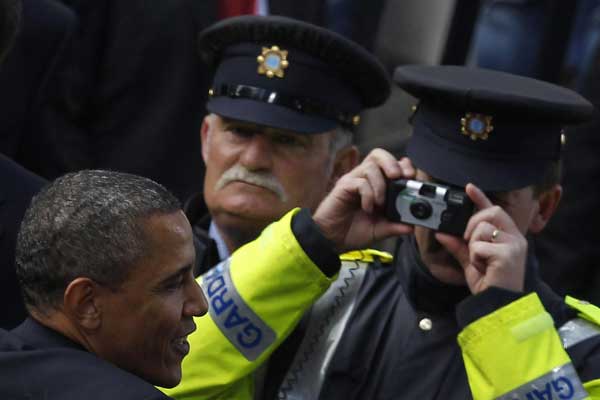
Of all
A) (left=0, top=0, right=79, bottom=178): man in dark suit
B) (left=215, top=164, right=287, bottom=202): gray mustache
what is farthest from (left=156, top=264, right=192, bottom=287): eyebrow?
(left=0, top=0, right=79, bottom=178): man in dark suit

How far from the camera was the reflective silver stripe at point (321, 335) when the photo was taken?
3.46m

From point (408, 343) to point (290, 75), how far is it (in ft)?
3.40

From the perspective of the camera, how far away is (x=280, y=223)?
358 cm

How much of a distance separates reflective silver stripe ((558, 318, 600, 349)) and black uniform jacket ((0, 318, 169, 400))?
105 centimetres

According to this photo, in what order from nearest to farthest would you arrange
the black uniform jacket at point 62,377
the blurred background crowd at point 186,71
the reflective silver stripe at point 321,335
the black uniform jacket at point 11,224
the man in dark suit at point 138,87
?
the black uniform jacket at point 62,377 < the reflective silver stripe at point 321,335 < the black uniform jacket at point 11,224 < the blurred background crowd at point 186,71 < the man in dark suit at point 138,87

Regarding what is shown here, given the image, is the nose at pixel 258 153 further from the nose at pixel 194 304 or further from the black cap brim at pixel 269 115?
the nose at pixel 194 304

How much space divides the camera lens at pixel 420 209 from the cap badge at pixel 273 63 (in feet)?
2.94

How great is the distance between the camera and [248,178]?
4121 millimetres

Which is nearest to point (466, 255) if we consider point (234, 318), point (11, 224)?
point (234, 318)

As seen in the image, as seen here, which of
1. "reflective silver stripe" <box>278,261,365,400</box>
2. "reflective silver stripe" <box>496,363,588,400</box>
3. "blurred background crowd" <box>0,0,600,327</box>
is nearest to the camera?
"reflective silver stripe" <box>496,363,588,400</box>

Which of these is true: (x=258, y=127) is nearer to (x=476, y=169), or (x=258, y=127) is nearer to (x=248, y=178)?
(x=248, y=178)

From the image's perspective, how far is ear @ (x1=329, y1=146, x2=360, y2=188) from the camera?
4.38 m

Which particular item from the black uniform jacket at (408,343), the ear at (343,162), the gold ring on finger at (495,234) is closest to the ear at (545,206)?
the black uniform jacket at (408,343)

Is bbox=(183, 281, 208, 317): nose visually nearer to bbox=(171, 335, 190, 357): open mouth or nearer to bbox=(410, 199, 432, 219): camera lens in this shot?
bbox=(171, 335, 190, 357): open mouth
